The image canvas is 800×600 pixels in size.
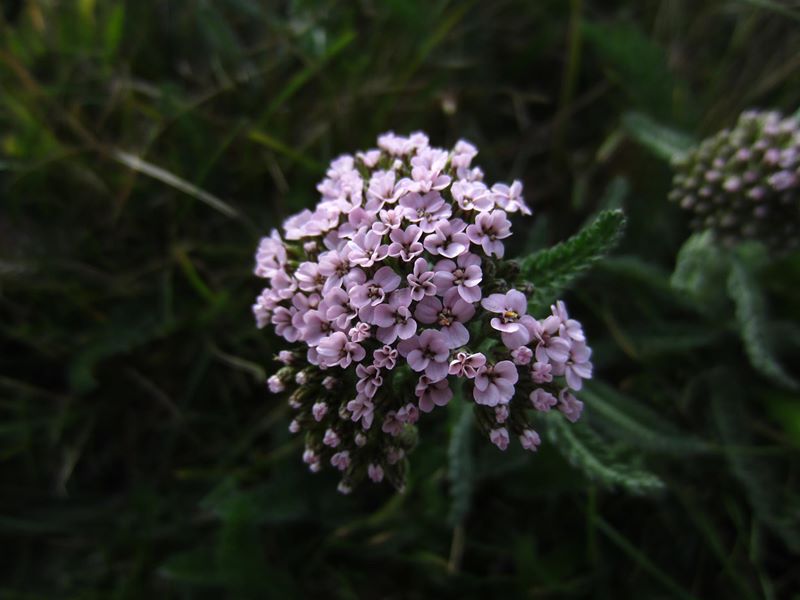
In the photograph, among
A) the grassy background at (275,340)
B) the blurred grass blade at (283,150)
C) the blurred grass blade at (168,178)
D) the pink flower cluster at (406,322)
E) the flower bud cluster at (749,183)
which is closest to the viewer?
the pink flower cluster at (406,322)

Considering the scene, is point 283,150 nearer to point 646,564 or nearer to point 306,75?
point 306,75

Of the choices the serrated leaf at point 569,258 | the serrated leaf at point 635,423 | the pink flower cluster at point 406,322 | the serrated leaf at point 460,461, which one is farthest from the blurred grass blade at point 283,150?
the serrated leaf at point 635,423

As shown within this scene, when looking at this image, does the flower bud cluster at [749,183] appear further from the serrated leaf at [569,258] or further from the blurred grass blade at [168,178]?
the blurred grass blade at [168,178]

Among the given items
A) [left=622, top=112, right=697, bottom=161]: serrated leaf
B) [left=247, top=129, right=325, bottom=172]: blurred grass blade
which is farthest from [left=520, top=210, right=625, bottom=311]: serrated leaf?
[left=247, top=129, right=325, bottom=172]: blurred grass blade

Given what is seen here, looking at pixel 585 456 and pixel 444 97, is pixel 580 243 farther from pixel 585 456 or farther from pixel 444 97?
pixel 444 97

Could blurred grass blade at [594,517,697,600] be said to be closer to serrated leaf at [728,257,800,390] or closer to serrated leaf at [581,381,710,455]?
serrated leaf at [581,381,710,455]

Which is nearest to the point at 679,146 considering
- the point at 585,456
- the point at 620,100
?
the point at 620,100
